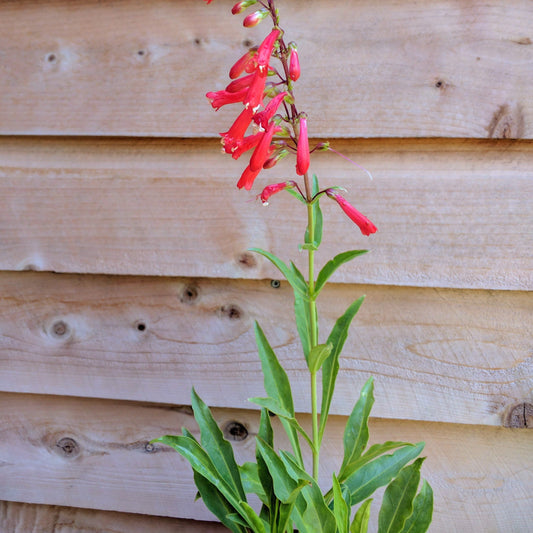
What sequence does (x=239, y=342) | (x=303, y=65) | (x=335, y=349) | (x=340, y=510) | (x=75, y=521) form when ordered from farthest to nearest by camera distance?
(x=75, y=521) < (x=239, y=342) < (x=303, y=65) < (x=335, y=349) < (x=340, y=510)

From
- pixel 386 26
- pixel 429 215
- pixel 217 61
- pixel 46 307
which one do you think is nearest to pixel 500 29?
pixel 386 26

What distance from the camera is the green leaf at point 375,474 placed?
32.4 inches

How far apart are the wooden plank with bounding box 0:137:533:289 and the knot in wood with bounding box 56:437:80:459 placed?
37 centimetres

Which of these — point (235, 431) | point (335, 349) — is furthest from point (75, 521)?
point (335, 349)

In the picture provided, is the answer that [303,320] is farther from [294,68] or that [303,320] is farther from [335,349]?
[294,68]

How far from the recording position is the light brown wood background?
37.3 inches

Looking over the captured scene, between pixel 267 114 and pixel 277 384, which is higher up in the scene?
pixel 267 114

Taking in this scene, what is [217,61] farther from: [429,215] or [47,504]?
[47,504]

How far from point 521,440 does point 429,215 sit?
44 cm

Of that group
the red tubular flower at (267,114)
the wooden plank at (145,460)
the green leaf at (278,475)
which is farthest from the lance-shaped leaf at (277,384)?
the red tubular flower at (267,114)

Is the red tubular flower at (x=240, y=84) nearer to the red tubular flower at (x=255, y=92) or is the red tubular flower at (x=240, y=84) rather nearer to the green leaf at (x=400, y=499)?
the red tubular flower at (x=255, y=92)

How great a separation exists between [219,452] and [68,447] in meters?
0.49

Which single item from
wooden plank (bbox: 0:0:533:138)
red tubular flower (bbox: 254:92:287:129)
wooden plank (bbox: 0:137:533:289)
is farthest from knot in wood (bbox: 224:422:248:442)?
red tubular flower (bbox: 254:92:287:129)

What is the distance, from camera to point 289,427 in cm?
87
